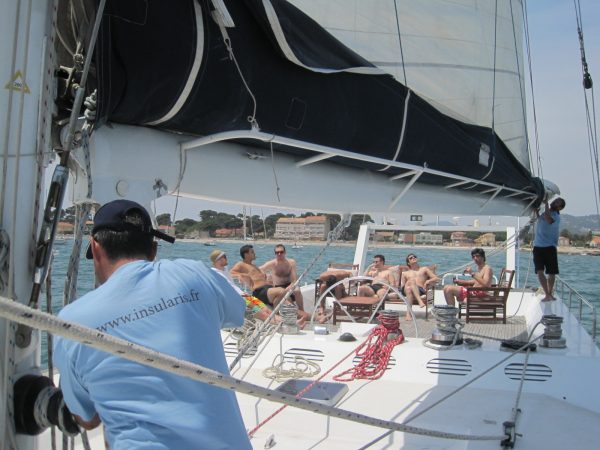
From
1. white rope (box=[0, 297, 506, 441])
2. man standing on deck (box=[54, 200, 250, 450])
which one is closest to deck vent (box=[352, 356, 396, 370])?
man standing on deck (box=[54, 200, 250, 450])

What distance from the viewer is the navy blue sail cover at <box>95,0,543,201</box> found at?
73.0 inches

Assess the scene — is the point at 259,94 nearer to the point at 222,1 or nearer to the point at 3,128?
the point at 222,1

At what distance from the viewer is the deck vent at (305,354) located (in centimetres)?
432

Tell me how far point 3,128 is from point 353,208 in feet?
7.68

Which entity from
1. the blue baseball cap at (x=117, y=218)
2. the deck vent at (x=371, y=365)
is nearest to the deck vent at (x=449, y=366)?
the deck vent at (x=371, y=365)

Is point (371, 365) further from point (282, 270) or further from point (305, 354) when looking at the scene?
point (282, 270)

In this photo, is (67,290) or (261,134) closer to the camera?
(67,290)

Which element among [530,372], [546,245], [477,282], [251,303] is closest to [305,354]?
[251,303]

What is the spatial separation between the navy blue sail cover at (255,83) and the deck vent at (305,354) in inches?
68.1

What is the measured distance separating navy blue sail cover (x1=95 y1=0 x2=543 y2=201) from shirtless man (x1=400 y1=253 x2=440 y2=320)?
4.16m

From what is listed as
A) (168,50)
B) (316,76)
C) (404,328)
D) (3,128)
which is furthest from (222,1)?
(404,328)

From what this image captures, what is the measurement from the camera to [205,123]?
2166 mm

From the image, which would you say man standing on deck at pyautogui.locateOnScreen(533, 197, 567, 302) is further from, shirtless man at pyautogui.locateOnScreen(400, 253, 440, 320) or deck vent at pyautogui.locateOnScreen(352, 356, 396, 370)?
deck vent at pyautogui.locateOnScreen(352, 356, 396, 370)

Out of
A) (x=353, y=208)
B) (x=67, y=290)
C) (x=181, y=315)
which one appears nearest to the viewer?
(x=181, y=315)
